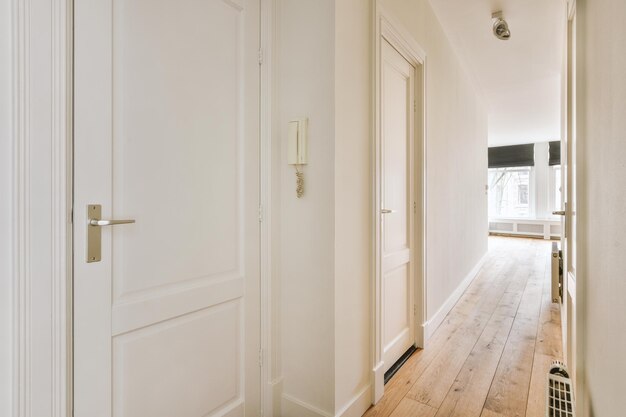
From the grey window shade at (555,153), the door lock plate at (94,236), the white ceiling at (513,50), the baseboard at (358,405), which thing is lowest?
the baseboard at (358,405)

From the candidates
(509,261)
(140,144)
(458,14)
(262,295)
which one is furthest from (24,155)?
(509,261)

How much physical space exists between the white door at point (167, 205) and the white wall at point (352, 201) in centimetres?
44

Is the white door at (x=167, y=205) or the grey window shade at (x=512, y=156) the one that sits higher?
the grey window shade at (x=512, y=156)

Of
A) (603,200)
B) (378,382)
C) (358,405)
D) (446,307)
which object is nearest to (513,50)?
(446,307)

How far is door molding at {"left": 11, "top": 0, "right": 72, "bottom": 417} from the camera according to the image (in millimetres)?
936

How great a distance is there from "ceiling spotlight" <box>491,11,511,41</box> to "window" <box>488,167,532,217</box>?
7991 mm

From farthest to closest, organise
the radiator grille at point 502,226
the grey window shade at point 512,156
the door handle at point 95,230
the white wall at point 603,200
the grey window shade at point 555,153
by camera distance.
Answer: the radiator grille at point 502,226, the grey window shade at point 512,156, the grey window shade at point 555,153, the door handle at point 95,230, the white wall at point 603,200

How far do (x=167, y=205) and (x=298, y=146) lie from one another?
0.72 m

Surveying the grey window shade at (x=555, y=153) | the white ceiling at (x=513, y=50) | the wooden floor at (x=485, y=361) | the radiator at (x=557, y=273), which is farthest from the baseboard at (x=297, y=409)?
the grey window shade at (x=555, y=153)

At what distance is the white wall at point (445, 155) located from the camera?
2.79 meters

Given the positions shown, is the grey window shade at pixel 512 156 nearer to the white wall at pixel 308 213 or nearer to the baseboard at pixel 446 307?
the baseboard at pixel 446 307

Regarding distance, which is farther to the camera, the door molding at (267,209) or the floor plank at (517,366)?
the floor plank at (517,366)

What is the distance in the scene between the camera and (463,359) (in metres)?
2.46

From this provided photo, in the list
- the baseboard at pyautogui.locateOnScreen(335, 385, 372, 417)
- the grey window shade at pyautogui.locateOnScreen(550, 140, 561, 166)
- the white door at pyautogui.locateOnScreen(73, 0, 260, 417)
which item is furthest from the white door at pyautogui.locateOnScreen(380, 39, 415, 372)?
the grey window shade at pyautogui.locateOnScreen(550, 140, 561, 166)
